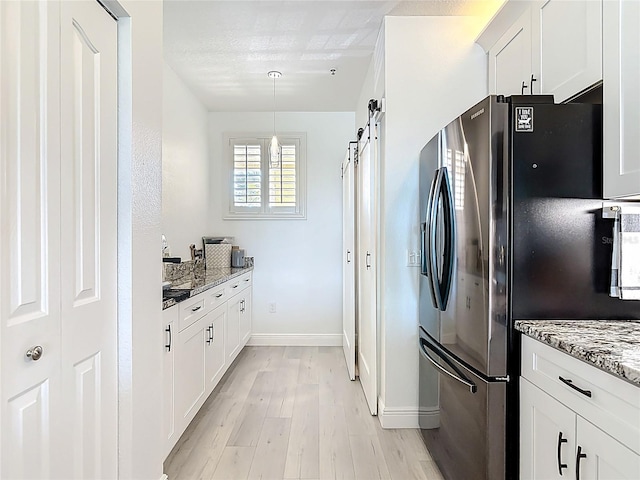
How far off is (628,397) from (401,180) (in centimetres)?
185

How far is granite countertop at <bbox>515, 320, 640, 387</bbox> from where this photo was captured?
111cm

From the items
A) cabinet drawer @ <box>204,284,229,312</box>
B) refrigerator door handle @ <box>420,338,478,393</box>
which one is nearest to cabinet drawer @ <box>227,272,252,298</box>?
cabinet drawer @ <box>204,284,229,312</box>

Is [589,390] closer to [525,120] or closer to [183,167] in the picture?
[525,120]

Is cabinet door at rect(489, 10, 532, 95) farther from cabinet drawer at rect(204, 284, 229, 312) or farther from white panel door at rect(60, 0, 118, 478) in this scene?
cabinet drawer at rect(204, 284, 229, 312)

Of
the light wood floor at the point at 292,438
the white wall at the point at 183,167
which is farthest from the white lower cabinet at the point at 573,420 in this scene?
the white wall at the point at 183,167

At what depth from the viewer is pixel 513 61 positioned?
2.35 meters

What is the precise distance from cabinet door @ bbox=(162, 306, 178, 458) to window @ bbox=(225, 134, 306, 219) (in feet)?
9.13

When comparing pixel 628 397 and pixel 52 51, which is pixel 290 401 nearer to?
pixel 628 397

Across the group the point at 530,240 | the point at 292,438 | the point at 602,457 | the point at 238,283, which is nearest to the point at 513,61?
the point at 530,240

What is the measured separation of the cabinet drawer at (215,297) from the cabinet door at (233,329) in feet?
0.82

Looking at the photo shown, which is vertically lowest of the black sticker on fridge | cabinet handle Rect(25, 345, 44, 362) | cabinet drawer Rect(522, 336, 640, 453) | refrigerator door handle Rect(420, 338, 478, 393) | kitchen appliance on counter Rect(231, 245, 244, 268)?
refrigerator door handle Rect(420, 338, 478, 393)

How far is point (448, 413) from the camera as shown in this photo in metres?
2.07

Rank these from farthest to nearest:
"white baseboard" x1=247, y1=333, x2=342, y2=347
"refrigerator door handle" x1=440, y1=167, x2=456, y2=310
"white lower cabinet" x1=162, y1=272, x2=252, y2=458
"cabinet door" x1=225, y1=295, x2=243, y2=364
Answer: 1. "white baseboard" x1=247, y1=333, x2=342, y2=347
2. "cabinet door" x1=225, y1=295, x2=243, y2=364
3. "white lower cabinet" x1=162, y1=272, x2=252, y2=458
4. "refrigerator door handle" x1=440, y1=167, x2=456, y2=310

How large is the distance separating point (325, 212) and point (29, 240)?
3.91 m
